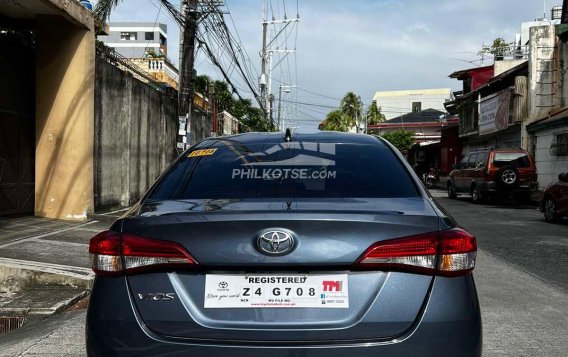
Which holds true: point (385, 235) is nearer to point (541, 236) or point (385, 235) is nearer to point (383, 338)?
point (383, 338)

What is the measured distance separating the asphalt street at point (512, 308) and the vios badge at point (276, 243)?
2.59 m

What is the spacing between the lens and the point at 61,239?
28.6 ft

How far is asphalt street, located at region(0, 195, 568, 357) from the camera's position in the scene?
4430 mm

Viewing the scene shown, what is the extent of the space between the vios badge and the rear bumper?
1.19ft

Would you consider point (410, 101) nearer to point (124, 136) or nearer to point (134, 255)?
point (124, 136)

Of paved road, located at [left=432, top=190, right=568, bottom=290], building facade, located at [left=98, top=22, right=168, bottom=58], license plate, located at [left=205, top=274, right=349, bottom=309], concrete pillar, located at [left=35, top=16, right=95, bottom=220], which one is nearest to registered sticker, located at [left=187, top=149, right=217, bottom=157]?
license plate, located at [left=205, top=274, right=349, bottom=309]

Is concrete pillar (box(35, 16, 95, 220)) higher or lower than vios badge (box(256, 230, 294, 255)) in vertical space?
higher

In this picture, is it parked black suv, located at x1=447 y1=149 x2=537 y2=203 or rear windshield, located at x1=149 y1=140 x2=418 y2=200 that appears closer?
rear windshield, located at x1=149 y1=140 x2=418 y2=200

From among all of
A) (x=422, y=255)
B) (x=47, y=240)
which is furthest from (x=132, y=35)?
(x=422, y=255)

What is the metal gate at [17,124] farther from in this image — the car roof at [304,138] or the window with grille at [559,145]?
the window with grille at [559,145]

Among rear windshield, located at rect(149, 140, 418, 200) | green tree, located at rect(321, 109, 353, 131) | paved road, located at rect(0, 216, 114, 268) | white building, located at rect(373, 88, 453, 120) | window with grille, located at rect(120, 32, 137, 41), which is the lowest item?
paved road, located at rect(0, 216, 114, 268)

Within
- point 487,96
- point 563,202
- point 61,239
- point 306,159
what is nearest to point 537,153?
point 487,96

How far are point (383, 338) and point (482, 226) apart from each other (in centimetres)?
1145

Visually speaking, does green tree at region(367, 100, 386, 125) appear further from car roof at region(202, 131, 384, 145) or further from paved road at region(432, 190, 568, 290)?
car roof at region(202, 131, 384, 145)
